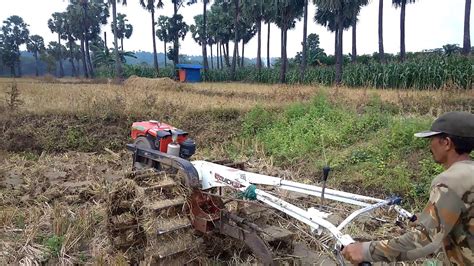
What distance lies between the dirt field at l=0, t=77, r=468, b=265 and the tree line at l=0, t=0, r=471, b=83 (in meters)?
15.2

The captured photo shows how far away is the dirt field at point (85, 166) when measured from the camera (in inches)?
164

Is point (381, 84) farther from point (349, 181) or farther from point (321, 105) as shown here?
point (349, 181)

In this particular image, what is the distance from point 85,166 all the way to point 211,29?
1798 inches

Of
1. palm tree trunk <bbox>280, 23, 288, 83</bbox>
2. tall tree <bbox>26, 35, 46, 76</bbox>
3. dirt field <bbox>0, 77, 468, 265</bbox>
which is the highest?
tall tree <bbox>26, 35, 46, 76</bbox>

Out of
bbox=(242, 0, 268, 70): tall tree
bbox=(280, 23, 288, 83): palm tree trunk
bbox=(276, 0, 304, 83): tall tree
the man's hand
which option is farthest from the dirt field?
bbox=(242, 0, 268, 70): tall tree

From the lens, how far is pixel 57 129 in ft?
29.6

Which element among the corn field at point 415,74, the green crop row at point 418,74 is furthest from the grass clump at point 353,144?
the green crop row at point 418,74

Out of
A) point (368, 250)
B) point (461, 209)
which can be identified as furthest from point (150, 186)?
point (461, 209)

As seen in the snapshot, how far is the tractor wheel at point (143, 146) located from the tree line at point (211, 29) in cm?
2023

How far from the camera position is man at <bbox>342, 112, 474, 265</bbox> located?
1.88m

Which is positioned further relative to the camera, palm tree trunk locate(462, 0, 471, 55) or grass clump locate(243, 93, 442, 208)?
palm tree trunk locate(462, 0, 471, 55)

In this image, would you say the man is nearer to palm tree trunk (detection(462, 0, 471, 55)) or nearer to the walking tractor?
the walking tractor

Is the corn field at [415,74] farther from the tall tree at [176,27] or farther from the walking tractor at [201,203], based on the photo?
the tall tree at [176,27]

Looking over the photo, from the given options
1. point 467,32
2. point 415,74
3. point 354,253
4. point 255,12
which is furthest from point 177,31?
point 354,253
